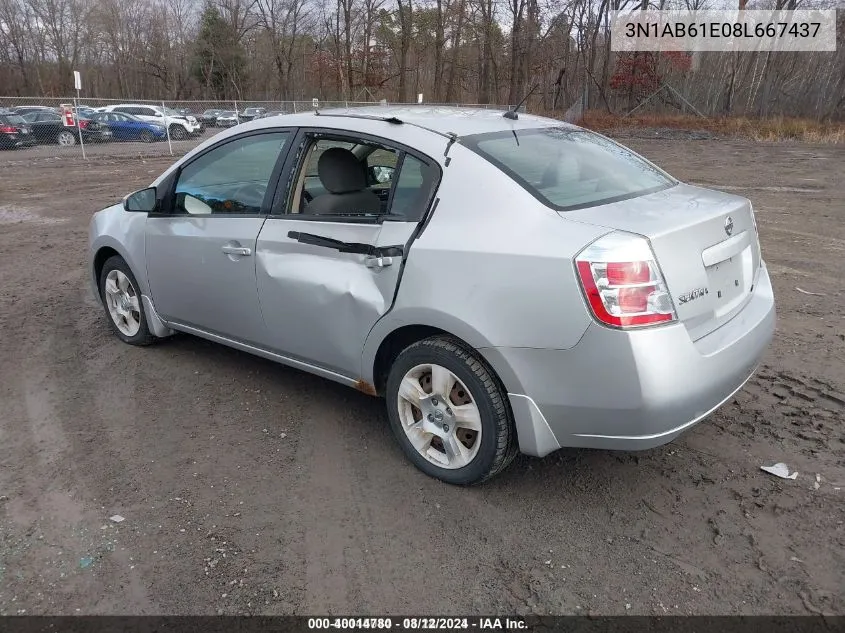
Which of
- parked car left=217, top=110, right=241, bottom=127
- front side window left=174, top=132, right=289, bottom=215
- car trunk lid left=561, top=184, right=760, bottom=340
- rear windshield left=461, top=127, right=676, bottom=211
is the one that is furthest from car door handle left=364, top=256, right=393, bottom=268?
parked car left=217, top=110, right=241, bottom=127

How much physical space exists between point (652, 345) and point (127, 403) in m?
3.13

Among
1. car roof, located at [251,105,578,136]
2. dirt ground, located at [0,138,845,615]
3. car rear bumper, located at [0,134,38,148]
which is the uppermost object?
car roof, located at [251,105,578,136]

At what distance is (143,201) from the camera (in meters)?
4.36

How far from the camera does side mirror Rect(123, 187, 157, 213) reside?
4305mm

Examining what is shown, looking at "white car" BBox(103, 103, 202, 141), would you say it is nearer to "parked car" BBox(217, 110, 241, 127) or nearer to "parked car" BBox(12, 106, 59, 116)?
"parked car" BBox(217, 110, 241, 127)

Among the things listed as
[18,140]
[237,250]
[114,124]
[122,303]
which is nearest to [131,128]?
[114,124]

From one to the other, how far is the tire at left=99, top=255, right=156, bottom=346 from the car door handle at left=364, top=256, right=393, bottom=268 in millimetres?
2307

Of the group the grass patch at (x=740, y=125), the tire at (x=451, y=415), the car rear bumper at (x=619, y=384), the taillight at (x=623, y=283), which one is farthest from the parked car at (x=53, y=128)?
the taillight at (x=623, y=283)

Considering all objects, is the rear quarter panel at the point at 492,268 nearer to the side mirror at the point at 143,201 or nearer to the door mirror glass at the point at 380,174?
the door mirror glass at the point at 380,174

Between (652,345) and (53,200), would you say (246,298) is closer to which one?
(652,345)

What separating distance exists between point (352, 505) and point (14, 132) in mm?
23395

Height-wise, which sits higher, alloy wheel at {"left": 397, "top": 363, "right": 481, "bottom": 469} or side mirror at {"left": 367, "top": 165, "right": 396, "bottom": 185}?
side mirror at {"left": 367, "top": 165, "right": 396, "bottom": 185}

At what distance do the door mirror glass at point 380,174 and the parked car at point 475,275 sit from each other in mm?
30

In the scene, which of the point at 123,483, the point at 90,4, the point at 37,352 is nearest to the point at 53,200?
the point at 37,352
